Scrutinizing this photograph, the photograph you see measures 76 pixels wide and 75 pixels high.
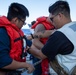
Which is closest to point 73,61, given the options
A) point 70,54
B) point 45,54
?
point 70,54

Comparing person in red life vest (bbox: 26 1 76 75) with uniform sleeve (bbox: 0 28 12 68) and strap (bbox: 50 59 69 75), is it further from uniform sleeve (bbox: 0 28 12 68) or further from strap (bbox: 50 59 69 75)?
uniform sleeve (bbox: 0 28 12 68)

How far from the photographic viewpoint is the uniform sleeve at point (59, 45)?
2.73 m

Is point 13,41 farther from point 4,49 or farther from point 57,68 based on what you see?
point 57,68

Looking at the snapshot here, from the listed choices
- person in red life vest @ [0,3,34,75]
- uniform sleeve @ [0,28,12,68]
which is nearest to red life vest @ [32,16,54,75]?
person in red life vest @ [0,3,34,75]

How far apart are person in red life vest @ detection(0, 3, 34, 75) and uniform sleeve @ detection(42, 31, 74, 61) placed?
1.44 feet

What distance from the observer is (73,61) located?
2803 mm

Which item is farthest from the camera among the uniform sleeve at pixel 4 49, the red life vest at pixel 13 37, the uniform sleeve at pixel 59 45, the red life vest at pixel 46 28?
the red life vest at pixel 46 28

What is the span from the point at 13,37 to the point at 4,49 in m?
0.21

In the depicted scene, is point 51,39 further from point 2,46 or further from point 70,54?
point 2,46

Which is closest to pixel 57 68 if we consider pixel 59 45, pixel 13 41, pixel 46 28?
pixel 59 45

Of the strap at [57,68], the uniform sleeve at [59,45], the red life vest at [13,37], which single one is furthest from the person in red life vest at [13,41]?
the uniform sleeve at [59,45]

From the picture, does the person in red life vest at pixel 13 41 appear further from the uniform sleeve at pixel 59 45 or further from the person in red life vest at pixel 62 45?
the uniform sleeve at pixel 59 45

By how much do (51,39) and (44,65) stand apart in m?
1.52

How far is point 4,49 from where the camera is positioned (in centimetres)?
287
